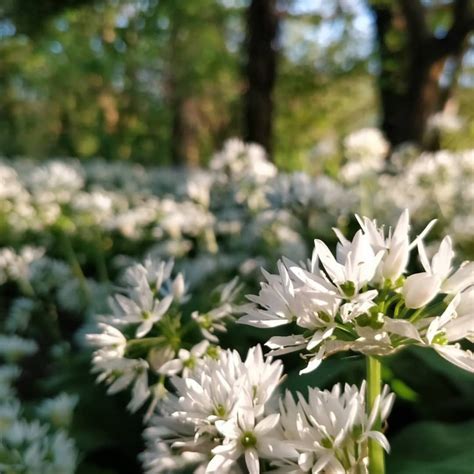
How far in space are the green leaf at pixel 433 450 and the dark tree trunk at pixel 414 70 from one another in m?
5.11

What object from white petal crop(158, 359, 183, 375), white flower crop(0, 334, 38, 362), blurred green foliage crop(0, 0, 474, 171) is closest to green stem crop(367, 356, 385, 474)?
white petal crop(158, 359, 183, 375)

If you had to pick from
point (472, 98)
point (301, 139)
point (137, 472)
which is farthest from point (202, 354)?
point (301, 139)

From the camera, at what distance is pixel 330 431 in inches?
35.9

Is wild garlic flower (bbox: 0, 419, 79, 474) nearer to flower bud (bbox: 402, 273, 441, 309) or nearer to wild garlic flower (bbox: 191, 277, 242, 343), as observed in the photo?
wild garlic flower (bbox: 191, 277, 242, 343)

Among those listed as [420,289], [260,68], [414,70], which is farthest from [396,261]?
[260,68]

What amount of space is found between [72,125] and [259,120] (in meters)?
10.7

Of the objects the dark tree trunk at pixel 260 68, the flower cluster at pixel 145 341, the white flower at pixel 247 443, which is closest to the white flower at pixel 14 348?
the flower cluster at pixel 145 341

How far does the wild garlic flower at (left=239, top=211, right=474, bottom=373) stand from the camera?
878 mm

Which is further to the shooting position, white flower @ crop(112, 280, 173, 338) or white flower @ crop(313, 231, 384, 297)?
white flower @ crop(112, 280, 173, 338)

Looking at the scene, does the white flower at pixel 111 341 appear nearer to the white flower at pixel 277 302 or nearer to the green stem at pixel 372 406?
the white flower at pixel 277 302

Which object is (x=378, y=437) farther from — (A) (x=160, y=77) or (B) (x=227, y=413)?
(A) (x=160, y=77)

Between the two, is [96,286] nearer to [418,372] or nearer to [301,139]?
[418,372]

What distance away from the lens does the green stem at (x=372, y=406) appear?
92 centimetres

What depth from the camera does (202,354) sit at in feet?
3.87
